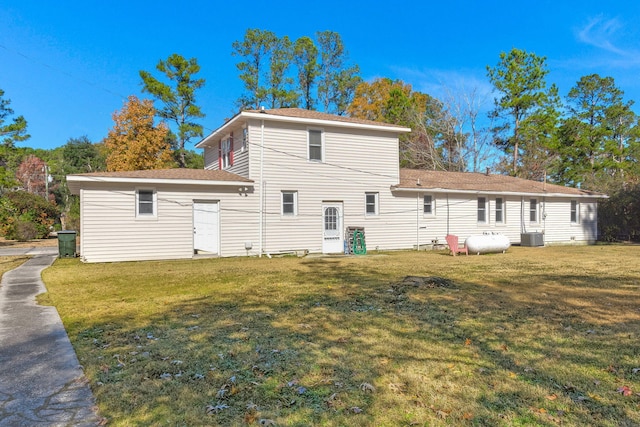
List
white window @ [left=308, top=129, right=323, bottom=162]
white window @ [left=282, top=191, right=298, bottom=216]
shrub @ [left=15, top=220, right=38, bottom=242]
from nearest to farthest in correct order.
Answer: white window @ [left=282, top=191, right=298, bottom=216] < white window @ [left=308, top=129, right=323, bottom=162] < shrub @ [left=15, top=220, right=38, bottom=242]

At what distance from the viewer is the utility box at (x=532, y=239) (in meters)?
20.4

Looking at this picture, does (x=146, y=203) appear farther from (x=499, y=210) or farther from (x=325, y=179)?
(x=499, y=210)

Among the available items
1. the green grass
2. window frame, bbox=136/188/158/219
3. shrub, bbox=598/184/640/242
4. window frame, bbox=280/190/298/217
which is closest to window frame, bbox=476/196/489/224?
shrub, bbox=598/184/640/242

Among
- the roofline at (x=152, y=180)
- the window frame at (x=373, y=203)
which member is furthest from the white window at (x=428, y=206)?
the roofline at (x=152, y=180)

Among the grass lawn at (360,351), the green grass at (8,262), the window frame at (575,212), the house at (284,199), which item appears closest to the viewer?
the grass lawn at (360,351)

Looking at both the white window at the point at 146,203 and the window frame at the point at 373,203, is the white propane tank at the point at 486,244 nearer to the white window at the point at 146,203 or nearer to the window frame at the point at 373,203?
the window frame at the point at 373,203

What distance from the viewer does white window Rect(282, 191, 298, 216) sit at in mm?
16312

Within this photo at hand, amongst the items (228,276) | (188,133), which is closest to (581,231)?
(228,276)

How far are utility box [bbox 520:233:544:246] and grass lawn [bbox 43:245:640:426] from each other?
41.0ft

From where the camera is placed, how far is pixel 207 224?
15.2 meters

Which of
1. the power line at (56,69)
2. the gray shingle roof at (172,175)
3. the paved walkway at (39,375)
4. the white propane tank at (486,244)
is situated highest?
the power line at (56,69)

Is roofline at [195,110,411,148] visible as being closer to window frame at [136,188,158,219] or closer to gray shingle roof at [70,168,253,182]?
gray shingle roof at [70,168,253,182]

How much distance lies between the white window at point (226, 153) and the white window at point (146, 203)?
14.5ft

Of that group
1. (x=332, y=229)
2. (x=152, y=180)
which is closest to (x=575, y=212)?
(x=332, y=229)
